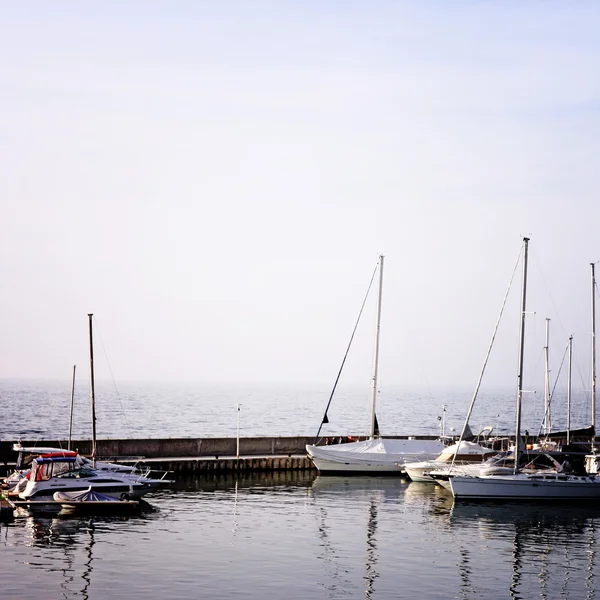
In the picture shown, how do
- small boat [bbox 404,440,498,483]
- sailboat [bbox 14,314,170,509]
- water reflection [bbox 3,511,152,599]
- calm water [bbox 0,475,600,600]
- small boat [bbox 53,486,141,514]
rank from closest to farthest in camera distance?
calm water [bbox 0,475,600,600] < water reflection [bbox 3,511,152,599] < small boat [bbox 53,486,141,514] < sailboat [bbox 14,314,170,509] < small boat [bbox 404,440,498,483]

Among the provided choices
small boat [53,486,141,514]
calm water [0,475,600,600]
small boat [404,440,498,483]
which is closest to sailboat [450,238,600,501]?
calm water [0,475,600,600]

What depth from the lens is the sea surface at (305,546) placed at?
33.0 m

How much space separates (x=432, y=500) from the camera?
52312 millimetres

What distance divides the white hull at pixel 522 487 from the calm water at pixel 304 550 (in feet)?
3.21

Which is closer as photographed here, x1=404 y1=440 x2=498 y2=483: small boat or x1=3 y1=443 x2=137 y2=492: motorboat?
x1=3 y1=443 x2=137 y2=492: motorboat

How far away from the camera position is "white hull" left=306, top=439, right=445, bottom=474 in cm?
6075

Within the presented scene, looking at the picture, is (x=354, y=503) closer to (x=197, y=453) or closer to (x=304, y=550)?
(x=304, y=550)

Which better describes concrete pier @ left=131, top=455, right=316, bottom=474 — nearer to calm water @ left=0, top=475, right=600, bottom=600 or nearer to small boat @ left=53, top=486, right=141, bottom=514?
calm water @ left=0, top=475, right=600, bottom=600

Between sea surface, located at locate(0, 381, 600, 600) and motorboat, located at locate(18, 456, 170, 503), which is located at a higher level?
motorboat, located at locate(18, 456, 170, 503)

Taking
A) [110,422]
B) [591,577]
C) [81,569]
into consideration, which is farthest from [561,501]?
[110,422]

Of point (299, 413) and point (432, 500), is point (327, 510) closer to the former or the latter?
point (432, 500)

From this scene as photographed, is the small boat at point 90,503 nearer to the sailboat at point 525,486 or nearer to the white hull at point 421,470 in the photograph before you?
the sailboat at point 525,486

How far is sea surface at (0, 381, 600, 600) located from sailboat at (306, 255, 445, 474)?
89.4 inches

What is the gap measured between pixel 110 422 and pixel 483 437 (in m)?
75.4
